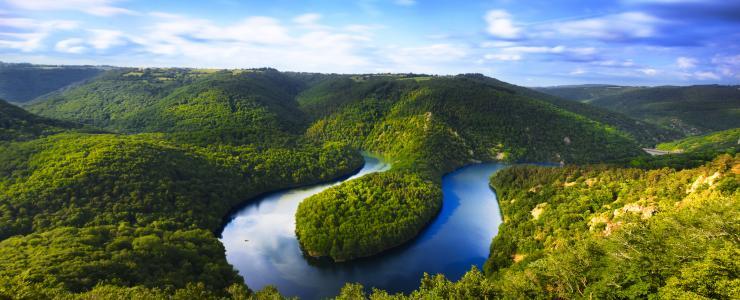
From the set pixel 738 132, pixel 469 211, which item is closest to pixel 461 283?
pixel 469 211

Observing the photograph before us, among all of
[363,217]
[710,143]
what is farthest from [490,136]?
[363,217]

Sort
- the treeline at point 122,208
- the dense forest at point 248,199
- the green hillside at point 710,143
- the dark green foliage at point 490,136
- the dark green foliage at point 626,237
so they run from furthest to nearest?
the dark green foliage at point 490,136
the green hillside at point 710,143
the treeline at point 122,208
the dense forest at point 248,199
the dark green foliage at point 626,237

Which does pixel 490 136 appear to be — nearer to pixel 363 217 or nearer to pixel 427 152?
pixel 427 152

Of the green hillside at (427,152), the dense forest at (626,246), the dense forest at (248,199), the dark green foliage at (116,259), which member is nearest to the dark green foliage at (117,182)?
the dense forest at (248,199)

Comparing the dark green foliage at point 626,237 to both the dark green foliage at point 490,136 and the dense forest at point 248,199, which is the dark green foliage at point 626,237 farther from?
the dark green foliage at point 490,136

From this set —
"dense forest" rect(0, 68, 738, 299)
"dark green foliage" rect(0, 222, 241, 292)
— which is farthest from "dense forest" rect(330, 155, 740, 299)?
"dark green foliage" rect(0, 222, 241, 292)

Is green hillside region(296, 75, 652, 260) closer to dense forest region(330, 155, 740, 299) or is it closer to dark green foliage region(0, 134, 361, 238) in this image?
dense forest region(330, 155, 740, 299)

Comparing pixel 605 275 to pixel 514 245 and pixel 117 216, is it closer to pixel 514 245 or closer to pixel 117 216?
pixel 514 245
